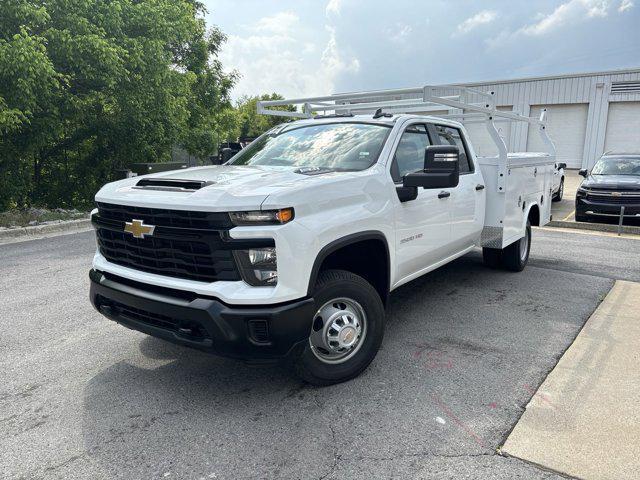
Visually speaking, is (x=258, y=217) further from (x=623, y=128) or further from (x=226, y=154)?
(x=623, y=128)

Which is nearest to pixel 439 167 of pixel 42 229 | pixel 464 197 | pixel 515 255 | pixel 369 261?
pixel 369 261

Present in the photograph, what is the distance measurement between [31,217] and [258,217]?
9.84 m

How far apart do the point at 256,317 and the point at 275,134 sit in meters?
2.65

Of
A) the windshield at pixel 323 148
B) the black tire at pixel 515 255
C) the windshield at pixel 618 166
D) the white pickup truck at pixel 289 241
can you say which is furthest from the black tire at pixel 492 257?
the windshield at pixel 618 166

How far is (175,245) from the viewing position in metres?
3.30

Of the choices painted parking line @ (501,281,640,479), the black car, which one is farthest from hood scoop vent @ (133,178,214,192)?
the black car

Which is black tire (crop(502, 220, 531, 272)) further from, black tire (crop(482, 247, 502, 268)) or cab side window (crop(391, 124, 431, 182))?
cab side window (crop(391, 124, 431, 182))

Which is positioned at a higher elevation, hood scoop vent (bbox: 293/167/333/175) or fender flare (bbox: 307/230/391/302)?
hood scoop vent (bbox: 293/167/333/175)

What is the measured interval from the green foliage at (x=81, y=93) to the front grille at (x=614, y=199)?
11.3m

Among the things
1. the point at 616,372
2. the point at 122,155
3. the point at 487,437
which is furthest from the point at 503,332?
the point at 122,155

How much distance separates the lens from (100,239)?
395 centimetres

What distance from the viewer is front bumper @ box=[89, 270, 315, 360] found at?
3.05 m

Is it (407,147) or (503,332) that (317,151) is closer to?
(407,147)

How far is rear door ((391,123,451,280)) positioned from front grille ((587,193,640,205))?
7.85m
